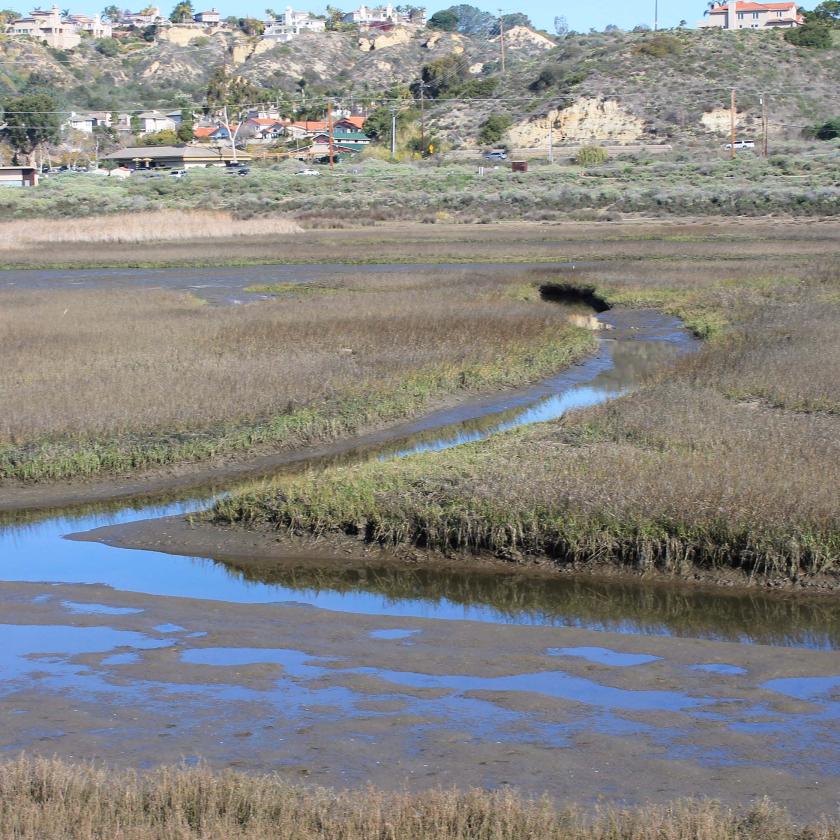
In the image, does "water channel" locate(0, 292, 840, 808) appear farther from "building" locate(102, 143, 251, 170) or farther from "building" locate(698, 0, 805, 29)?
"building" locate(698, 0, 805, 29)

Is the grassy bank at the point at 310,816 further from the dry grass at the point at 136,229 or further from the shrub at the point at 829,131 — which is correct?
the shrub at the point at 829,131

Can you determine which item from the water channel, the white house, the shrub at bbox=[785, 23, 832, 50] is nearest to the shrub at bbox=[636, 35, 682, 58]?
the shrub at bbox=[785, 23, 832, 50]

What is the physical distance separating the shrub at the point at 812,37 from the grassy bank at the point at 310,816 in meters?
128

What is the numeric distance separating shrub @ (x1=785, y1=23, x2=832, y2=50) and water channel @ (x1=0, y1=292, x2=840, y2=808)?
123m

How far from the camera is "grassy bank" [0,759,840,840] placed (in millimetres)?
6027

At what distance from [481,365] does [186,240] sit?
3867 cm

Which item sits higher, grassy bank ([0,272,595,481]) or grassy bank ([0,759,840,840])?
grassy bank ([0,759,840,840])

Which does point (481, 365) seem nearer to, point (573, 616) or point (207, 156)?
point (573, 616)

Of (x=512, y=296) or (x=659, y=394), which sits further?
(x=512, y=296)

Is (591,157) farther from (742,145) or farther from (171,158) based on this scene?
(171,158)

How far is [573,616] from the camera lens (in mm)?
11375

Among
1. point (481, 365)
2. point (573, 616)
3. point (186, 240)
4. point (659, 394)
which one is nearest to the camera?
point (573, 616)

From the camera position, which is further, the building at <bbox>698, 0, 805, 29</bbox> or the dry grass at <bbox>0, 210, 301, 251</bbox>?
the building at <bbox>698, 0, 805, 29</bbox>

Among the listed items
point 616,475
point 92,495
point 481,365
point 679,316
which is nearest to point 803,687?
point 616,475
